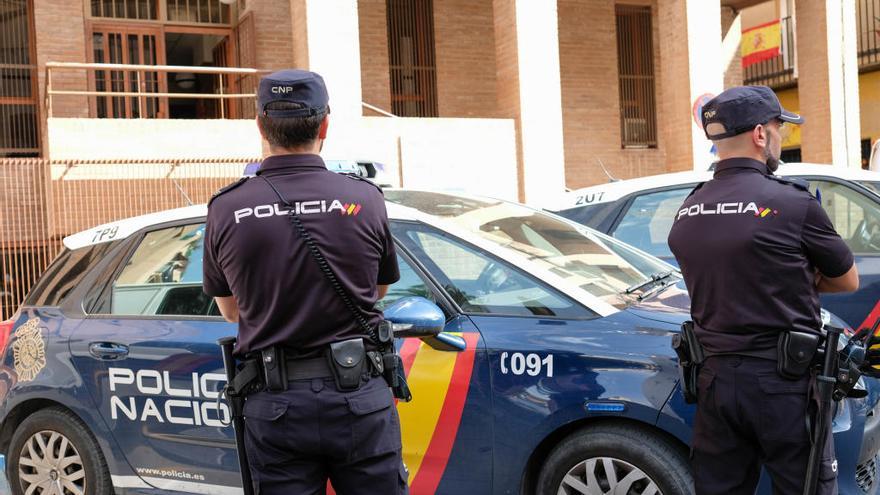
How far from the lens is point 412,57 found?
1800 cm

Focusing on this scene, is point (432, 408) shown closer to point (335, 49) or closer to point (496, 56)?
point (335, 49)

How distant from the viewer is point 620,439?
3.39 metres

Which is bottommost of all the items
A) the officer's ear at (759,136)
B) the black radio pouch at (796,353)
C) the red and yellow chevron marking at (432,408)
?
the red and yellow chevron marking at (432,408)

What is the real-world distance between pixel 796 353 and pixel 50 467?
3345 mm

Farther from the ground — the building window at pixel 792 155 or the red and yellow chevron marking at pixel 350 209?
the building window at pixel 792 155

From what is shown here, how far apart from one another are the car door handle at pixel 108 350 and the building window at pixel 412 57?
13.8 m

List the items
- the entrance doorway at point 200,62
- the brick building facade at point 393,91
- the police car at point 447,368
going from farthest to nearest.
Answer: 1. the entrance doorway at point 200,62
2. the brick building facade at point 393,91
3. the police car at point 447,368

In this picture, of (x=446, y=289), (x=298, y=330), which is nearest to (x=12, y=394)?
(x=446, y=289)

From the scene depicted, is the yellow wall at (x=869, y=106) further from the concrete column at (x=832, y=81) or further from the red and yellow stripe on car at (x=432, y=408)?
the red and yellow stripe on car at (x=432, y=408)

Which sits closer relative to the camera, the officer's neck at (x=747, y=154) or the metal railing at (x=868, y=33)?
the officer's neck at (x=747, y=154)

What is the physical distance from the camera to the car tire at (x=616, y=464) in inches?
131

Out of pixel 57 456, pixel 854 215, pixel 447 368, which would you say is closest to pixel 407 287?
pixel 447 368

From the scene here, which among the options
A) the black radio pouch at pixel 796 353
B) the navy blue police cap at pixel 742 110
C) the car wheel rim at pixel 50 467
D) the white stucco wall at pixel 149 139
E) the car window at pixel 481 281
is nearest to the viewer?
the black radio pouch at pixel 796 353

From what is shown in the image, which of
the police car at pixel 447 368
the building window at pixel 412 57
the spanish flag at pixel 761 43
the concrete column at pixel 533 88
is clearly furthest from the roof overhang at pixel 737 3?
A: the police car at pixel 447 368
